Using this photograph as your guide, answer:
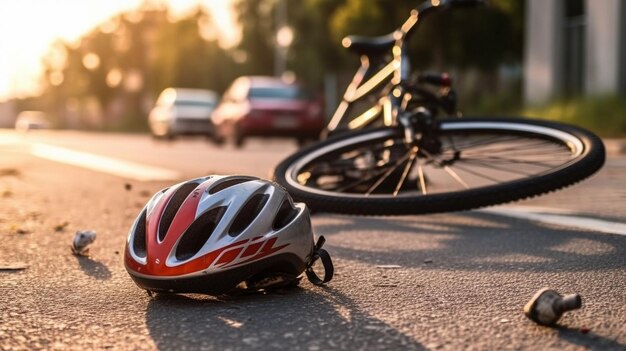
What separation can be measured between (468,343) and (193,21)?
6641 cm

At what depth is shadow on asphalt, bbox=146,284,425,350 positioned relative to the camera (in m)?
2.85

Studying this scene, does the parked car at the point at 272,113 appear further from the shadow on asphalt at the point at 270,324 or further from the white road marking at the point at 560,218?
the shadow on asphalt at the point at 270,324

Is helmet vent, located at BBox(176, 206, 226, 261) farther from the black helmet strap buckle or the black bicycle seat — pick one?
the black bicycle seat

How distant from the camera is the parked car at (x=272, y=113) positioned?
851 inches

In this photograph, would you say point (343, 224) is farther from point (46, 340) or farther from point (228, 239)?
point (46, 340)

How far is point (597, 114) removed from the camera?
18.2 m

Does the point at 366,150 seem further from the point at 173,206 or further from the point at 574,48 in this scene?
the point at 574,48

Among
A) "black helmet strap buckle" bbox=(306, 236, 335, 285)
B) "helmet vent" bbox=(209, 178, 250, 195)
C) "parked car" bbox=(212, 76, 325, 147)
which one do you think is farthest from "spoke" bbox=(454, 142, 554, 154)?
"parked car" bbox=(212, 76, 325, 147)

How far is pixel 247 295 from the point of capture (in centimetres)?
358

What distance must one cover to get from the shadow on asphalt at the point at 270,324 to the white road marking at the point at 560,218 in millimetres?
2060

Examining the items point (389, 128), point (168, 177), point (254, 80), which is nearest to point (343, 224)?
point (389, 128)

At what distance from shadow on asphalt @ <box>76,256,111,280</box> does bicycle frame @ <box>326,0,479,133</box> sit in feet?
6.64

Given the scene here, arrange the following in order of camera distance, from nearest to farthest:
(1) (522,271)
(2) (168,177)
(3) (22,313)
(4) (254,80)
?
1. (3) (22,313)
2. (1) (522,271)
3. (2) (168,177)
4. (4) (254,80)

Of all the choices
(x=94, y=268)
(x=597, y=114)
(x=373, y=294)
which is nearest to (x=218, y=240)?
(x=373, y=294)
